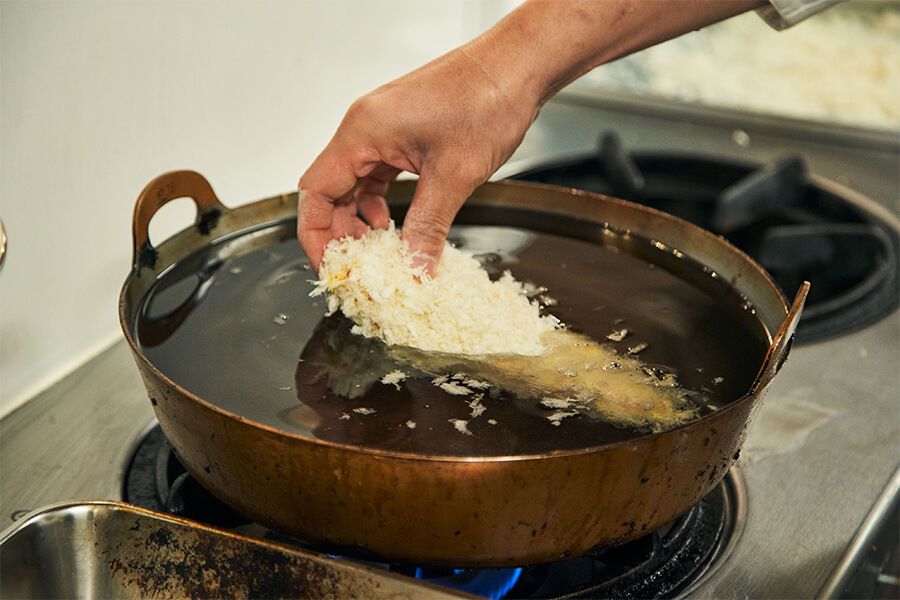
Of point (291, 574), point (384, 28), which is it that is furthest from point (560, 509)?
point (384, 28)

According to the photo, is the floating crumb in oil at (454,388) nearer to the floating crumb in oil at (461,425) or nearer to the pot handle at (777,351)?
the floating crumb in oil at (461,425)

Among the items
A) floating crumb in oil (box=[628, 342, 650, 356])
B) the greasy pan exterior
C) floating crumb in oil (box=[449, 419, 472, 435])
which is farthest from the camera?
floating crumb in oil (box=[628, 342, 650, 356])

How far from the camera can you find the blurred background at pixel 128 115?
0.95 m

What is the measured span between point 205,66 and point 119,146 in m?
0.20

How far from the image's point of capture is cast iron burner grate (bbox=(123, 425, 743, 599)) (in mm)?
777

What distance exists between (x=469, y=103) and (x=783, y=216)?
1.07 meters

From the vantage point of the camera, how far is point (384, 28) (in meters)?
1.61

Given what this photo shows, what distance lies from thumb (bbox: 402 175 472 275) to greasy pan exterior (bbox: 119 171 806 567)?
0.33m

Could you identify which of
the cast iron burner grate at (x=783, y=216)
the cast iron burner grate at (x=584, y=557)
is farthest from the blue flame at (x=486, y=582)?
the cast iron burner grate at (x=783, y=216)

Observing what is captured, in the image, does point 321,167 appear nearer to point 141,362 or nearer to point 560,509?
point 141,362

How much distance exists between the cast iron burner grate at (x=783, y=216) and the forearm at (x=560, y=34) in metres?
0.58

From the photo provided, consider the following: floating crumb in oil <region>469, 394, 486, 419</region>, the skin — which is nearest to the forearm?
the skin

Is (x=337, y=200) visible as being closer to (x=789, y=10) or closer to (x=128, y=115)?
(x=128, y=115)

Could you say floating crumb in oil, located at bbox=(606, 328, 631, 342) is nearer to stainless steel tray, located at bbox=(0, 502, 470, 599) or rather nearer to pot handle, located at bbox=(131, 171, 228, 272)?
stainless steel tray, located at bbox=(0, 502, 470, 599)
